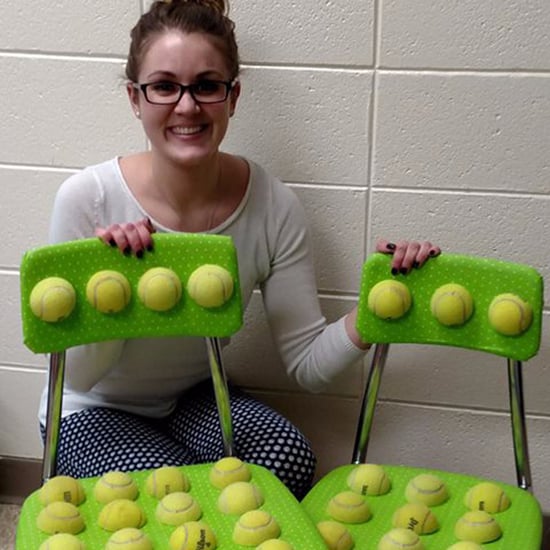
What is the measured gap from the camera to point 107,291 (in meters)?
1.29

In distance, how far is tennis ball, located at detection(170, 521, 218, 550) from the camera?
1164 mm

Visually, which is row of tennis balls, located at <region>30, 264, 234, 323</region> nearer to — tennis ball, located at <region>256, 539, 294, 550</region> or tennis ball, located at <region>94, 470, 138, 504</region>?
tennis ball, located at <region>94, 470, 138, 504</region>

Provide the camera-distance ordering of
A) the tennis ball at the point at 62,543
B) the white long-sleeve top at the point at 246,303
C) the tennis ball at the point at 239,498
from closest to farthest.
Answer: the tennis ball at the point at 62,543 → the tennis ball at the point at 239,498 → the white long-sleeve top at the point at 246,303

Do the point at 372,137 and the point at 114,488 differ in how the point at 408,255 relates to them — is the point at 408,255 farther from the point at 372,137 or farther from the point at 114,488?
the point at 114,488

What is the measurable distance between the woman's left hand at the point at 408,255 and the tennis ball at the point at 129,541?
530 millimetres

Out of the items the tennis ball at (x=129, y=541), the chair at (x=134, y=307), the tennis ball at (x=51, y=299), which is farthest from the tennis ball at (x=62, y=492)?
the tennis ball at (x=51, y=299)

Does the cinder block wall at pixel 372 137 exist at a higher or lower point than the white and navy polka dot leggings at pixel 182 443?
higher

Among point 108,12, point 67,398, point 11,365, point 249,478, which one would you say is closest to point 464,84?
point 108,12

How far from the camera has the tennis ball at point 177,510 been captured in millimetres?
1225

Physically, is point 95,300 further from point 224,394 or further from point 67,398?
point 67,398

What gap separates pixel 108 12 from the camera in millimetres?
1582

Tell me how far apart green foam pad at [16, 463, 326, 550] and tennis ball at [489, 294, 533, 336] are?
0.40 m

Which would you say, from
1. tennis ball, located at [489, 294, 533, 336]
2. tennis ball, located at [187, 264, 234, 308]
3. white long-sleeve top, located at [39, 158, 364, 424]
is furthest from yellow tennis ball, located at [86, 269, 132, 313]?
tennis ball, located at [489, 294, 533, 336]

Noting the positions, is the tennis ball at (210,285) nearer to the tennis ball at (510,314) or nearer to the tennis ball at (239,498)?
the tennis ball at (239,498)
